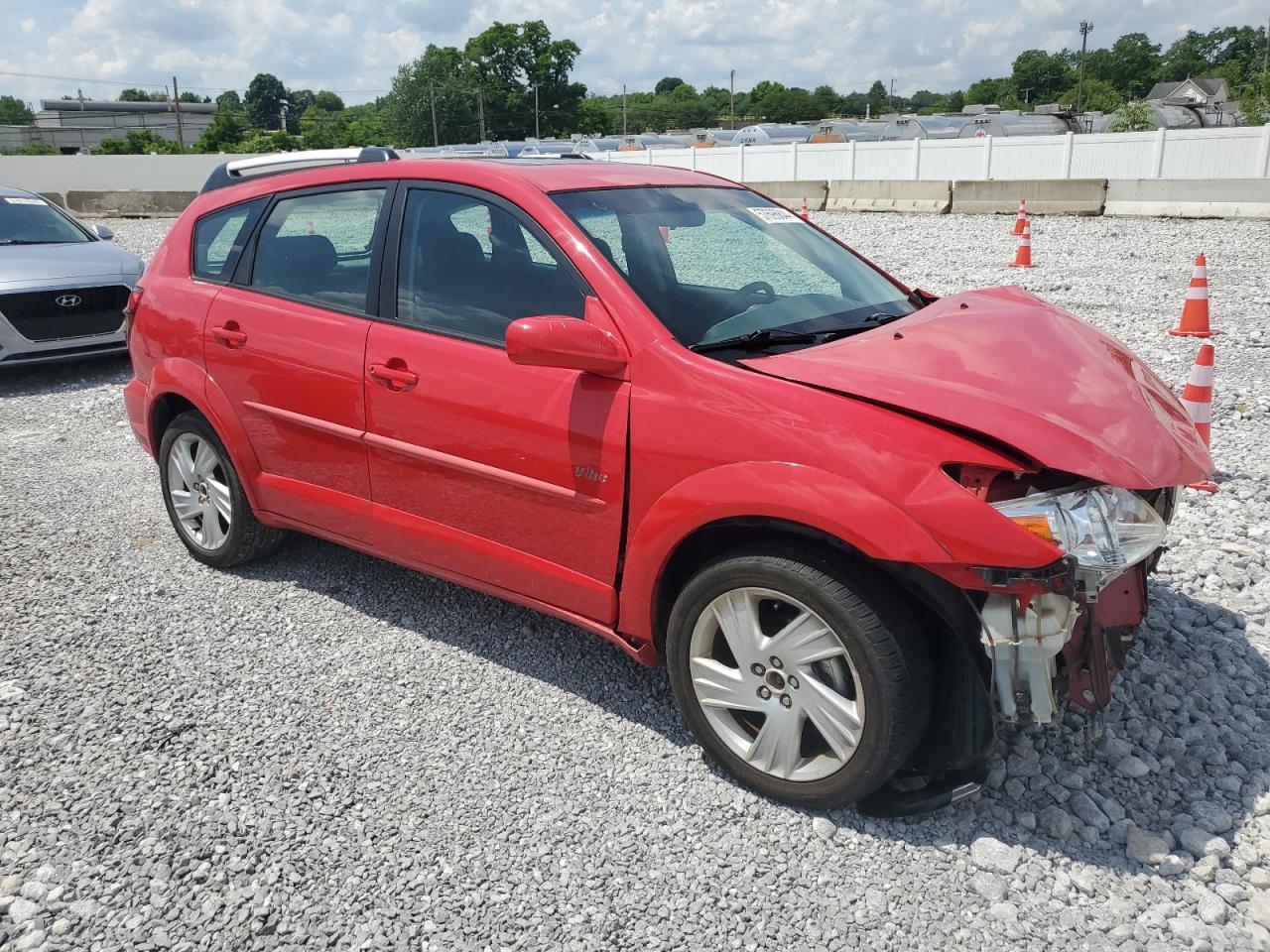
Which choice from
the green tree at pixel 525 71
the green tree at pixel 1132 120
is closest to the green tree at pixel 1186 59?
the green tree at pixel 525 71

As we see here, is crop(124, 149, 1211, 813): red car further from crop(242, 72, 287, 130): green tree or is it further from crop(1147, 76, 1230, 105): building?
crop(242, 72, 287, 130): green tree

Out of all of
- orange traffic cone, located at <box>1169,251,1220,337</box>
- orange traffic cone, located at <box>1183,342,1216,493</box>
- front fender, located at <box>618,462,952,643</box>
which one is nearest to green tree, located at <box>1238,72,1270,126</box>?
orange traffic cone, located at <box>1169,251,1220,337</box>

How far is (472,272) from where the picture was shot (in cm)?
363

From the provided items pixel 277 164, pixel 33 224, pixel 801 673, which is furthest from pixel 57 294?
pixel 801 673

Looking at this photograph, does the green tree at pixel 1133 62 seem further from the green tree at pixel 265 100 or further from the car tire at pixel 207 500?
the car tire at pixel 207 500

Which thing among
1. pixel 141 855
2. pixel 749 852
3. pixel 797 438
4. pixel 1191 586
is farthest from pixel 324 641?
pixel 1191 586

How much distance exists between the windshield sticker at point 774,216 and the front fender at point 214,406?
2330 millimetres

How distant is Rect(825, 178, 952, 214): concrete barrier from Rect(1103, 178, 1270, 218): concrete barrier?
3419 mm

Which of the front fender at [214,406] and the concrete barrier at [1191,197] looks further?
the concrete barrier at [1191,197]

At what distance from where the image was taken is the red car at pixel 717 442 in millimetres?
2625

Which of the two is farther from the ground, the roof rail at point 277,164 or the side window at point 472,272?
the roof rail at point 277,164

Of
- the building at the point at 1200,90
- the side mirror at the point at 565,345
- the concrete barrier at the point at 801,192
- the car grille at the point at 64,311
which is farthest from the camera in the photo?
the building at the point at 1200,90

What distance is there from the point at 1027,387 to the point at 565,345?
52.0 inches

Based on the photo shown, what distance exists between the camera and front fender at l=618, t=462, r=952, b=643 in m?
2.58
